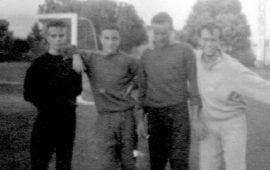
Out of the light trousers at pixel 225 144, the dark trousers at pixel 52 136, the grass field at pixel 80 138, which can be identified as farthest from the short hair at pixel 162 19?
the grass field at pixel 80 138

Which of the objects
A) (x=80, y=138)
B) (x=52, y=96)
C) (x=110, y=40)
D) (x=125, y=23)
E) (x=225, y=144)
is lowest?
A: (x=80, y=138)

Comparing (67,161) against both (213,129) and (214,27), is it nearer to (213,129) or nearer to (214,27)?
(213,129)

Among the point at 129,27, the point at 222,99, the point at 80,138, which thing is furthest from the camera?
the point at 129,27

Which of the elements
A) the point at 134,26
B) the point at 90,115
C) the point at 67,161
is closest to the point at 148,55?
the point at 67,161

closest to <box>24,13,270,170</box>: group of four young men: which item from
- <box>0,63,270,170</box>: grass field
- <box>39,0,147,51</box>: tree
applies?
<box>0,63,270,170</box>: grass field

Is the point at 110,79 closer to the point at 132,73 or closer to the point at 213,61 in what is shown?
the point at 132,73

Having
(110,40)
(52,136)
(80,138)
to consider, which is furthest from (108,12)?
(52,136)

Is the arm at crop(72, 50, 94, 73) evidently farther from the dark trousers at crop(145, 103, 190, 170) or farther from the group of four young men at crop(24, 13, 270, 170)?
the dark trousers at crop(145, 103, 190, 170)

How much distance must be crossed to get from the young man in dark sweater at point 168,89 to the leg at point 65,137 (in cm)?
68

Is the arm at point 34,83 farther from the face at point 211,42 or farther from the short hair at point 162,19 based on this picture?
the face at point 211,42

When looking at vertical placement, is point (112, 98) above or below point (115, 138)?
above

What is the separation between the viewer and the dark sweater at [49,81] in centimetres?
413

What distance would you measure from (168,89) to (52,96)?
1120 millimetres

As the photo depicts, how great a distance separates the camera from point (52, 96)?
4195 millimetres
